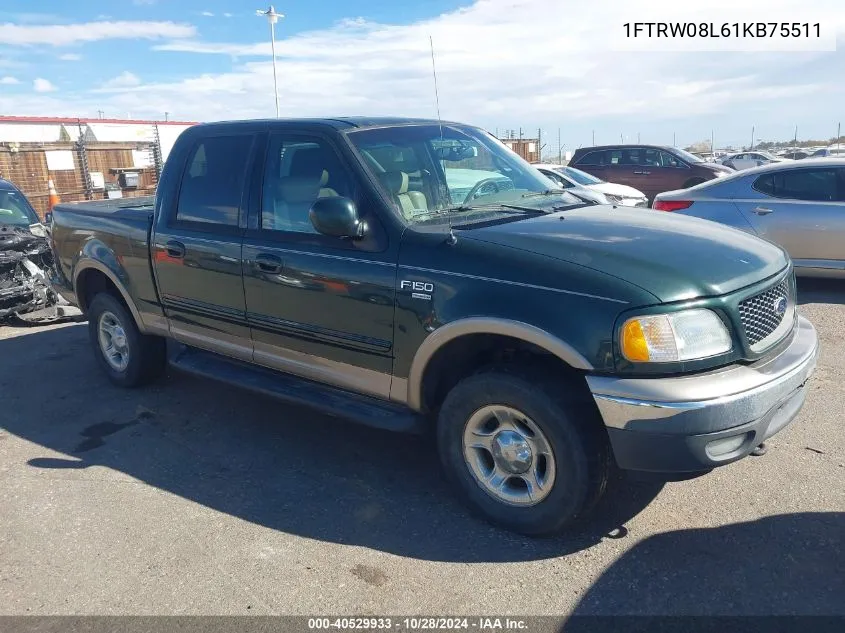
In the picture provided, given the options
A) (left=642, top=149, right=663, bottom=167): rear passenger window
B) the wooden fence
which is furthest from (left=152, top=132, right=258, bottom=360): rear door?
(left=642, top=149, right=663, bottom=167): rear passenger window

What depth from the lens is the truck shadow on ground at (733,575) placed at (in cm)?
281

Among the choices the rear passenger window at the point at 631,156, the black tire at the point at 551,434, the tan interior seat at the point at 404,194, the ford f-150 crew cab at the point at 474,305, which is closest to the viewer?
the ford f-150 crew cab at the point at 474,305

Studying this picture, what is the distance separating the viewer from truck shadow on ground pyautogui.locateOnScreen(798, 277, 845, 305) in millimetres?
7590

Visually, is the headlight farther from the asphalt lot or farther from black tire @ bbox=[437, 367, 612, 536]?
the asphalt lot

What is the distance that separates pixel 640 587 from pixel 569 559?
13.4 inches

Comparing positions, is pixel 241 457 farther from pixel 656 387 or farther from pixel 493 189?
pixel 656 387

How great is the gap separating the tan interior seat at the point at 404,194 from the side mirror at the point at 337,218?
0.25 metres

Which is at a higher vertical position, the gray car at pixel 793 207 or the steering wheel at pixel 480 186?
the steering wheel at pixel 480 186

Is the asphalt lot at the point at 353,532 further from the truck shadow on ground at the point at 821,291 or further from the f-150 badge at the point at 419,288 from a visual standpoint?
the truck shadow on ground at the point at 821,291

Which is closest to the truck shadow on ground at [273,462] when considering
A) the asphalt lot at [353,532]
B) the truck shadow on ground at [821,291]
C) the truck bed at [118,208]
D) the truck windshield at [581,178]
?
the asphalt lot at [353,532]

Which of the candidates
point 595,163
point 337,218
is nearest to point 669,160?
point 595,163

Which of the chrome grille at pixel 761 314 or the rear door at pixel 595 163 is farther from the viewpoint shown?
the rear door at pixel 595 163

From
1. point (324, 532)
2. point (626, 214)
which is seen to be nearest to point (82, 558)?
point (324, 532)

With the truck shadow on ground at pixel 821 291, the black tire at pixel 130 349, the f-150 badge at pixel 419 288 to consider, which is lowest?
the truck shadow on ground at pixel 821 291
